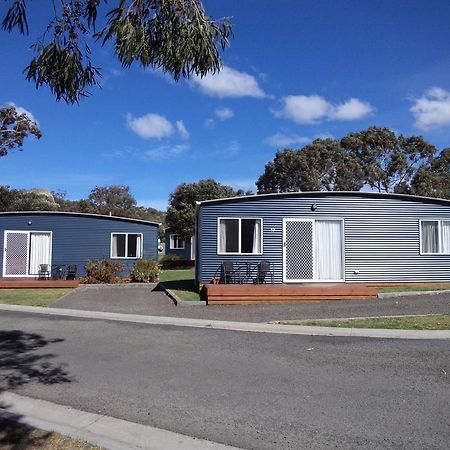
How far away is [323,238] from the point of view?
707 inches

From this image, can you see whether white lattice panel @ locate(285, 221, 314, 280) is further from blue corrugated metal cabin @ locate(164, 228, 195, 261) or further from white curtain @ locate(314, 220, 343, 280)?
blue corrugated metal cabin @ locate(164, 228, 195, 261)

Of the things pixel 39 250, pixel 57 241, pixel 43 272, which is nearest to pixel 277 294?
pixel 43 272

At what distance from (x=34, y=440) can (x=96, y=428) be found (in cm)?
63

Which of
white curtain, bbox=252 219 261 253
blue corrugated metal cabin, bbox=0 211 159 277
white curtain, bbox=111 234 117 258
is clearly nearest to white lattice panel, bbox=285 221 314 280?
white curtain, bbox=252 219 261 253

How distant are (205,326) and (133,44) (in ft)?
24.9

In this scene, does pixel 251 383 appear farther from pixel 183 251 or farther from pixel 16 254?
pixel 183 251

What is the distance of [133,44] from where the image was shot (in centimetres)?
486

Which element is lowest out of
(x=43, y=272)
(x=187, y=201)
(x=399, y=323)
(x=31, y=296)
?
(x=399, y=323)

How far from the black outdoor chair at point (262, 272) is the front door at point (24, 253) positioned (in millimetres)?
11164

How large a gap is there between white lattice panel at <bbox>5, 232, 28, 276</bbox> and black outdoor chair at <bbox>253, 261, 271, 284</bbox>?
1194cm

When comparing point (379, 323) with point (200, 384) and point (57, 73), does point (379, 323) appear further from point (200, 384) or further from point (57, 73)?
point (57, 73)

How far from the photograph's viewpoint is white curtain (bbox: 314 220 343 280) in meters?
17.9

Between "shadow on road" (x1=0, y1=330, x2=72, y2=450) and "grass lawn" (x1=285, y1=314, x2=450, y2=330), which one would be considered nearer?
"shadow on road" (x1=0, y1=330, x2=72, y2=450)

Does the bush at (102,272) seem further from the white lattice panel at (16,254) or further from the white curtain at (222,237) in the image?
the white curtain at (222,237)
